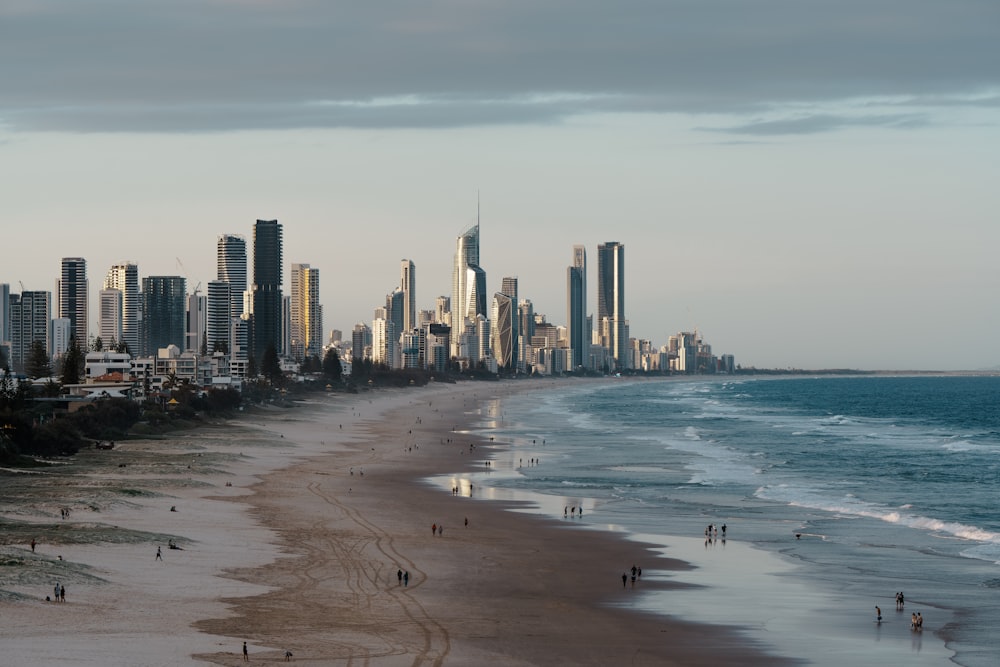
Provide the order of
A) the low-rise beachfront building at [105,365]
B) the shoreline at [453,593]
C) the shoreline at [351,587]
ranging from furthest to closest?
the low-rise beachfront building at [105,365]
the shoreline at [453,593]
the shoreline at [351,587]

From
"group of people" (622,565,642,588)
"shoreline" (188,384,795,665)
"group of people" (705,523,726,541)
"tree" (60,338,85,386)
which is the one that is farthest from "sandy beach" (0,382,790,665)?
"tree" (60,338,85,386)

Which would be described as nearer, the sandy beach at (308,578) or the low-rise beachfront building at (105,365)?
the sandy beach at (308,578)

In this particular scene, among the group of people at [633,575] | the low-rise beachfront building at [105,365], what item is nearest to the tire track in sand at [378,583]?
the group of people at [633,575]

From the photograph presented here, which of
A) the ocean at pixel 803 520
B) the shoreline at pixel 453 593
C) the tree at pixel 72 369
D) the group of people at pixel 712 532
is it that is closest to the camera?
the shoreline at pixel 453 593

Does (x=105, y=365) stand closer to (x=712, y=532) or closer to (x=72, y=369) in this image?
(x=72, y=369)

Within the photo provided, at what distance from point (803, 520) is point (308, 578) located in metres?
29.1

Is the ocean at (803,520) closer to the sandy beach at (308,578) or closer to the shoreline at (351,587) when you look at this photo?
the shoreline at (351,587)

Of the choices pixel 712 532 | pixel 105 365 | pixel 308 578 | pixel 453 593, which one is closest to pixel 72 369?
pixel 105 365

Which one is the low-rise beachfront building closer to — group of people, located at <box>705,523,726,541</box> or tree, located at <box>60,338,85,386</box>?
tree, located at <box>60,338,85,386</box>

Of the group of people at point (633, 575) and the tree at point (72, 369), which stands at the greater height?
the tree at point (72, 369)

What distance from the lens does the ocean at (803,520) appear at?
40062mm

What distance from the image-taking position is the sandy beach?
34.4m

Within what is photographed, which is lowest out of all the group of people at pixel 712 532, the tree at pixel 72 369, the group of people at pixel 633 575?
the group of people at pixel 633 575

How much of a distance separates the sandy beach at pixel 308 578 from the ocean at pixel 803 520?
2297 millimetres
